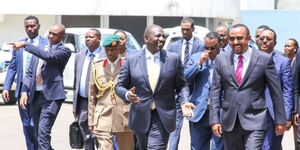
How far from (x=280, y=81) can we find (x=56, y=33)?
303 cm

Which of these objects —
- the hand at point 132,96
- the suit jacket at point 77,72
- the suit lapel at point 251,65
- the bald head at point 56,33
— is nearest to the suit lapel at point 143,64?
the hand at point 132,96

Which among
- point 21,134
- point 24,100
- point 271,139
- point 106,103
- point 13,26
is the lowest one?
point 21,134

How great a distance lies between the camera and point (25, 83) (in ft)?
32.8

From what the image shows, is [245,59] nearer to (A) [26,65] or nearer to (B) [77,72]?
(B) [77,72]

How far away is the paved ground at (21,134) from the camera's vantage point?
12.5 metres

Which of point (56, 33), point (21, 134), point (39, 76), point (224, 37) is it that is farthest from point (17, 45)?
point (21, 134)

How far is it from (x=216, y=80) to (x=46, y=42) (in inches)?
127

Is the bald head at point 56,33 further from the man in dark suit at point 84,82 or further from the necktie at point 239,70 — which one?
the necktie at point 239,70

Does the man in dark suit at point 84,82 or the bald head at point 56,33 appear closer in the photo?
the man in dark suit at point 84,82

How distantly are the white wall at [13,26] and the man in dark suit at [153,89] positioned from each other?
22.5 metres

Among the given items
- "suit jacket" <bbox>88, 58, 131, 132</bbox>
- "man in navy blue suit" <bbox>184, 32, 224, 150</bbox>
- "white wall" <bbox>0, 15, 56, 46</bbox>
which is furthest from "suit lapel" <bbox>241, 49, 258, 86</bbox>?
"white wall" <bbox>0, 15, 56, 46</bbox>

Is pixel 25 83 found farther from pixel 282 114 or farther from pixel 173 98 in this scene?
pixel 282 114

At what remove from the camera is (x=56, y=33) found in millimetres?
9719

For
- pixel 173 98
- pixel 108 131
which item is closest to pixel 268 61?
pixel 173 98
